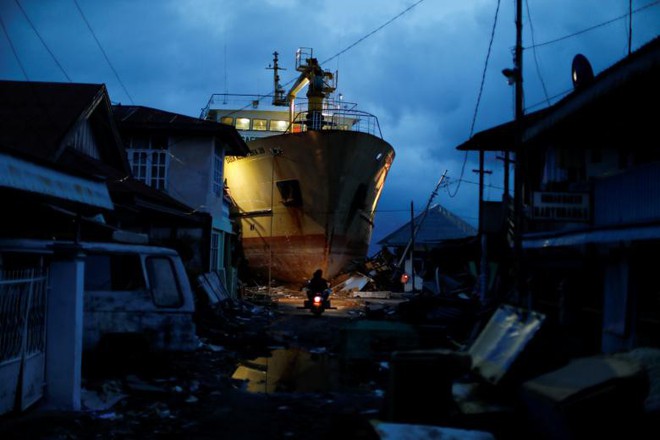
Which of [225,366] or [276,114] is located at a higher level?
[276,114]

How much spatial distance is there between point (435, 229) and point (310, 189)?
35.6ft

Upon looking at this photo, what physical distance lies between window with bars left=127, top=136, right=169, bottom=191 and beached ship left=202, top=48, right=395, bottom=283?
10098mm

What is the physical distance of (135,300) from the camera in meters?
8.06

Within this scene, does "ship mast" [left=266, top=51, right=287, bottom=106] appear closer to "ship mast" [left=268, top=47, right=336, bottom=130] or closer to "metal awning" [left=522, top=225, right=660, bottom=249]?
"ship mast" [left=268, top=47, right=336, bottom=130]

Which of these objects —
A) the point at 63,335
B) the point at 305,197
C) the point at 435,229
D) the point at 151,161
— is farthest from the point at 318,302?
the point at 435,229

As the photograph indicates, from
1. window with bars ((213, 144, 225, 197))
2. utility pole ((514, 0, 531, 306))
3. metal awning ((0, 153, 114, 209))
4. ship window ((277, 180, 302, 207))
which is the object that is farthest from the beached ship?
metal awning ((0, 153, 114, 209))

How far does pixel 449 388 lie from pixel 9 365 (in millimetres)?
4021

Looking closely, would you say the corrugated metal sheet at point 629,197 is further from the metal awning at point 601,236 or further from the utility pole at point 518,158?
the utility pole at point 518,158

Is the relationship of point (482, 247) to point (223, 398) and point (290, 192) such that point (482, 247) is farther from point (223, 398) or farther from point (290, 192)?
point (290, 192)

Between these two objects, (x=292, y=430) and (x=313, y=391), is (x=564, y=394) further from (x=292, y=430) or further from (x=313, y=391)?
(x=313, y=391)

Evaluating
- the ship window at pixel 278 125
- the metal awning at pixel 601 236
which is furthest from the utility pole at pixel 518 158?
the ship window at pixel 278 125

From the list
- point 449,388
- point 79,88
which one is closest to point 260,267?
point 79,88

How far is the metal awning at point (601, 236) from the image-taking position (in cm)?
730

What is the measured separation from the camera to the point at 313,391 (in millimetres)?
7945
